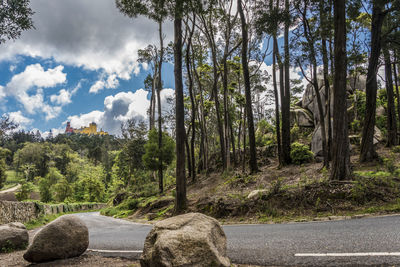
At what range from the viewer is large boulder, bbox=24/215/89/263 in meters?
6.39

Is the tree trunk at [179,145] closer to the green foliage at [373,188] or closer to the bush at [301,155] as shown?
the green foliage at [373,188]

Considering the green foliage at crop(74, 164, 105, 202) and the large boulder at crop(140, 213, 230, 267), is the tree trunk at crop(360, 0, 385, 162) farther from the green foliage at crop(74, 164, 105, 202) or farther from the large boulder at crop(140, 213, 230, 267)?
the green foliage at crop(74, 164, 105, 202)

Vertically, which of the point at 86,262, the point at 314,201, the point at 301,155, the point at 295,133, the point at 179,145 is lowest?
the point at 86,262

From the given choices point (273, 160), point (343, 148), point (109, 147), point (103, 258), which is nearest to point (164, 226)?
point (103, 258)

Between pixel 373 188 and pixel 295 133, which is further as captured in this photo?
pixel 295 133

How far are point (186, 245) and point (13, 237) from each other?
8.55 metres

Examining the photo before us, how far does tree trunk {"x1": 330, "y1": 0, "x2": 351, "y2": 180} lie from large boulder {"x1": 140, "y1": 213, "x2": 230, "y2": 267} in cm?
759

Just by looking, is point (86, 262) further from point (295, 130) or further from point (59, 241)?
point (295, 130)

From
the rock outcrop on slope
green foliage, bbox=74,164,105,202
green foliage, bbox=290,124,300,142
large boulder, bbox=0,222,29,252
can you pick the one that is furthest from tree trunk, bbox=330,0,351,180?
green foliage, bbox=74,164,105,202

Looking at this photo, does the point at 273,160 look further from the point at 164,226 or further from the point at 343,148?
the point at 164,226

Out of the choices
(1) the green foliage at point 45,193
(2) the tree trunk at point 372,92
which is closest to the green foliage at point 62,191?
(1) the green foliage at point 45,193

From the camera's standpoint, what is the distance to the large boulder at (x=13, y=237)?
886 centimetres

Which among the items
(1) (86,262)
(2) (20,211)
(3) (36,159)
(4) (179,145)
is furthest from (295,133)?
(3) (36,159)

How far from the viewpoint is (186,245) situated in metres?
3.65
